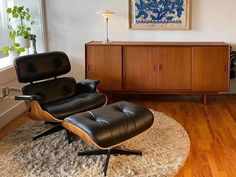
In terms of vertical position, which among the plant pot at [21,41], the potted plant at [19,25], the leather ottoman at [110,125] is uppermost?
the potted plant at [19,25]

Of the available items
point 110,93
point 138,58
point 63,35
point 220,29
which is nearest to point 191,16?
point 220,29

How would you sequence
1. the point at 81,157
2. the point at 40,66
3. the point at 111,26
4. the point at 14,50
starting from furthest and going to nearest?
the point at 111,26, the point at 14,50, the point at 40,66, the point at 81,157

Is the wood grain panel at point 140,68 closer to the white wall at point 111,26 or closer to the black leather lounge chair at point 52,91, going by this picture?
the white wall at point 111,26

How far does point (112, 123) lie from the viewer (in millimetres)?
2461

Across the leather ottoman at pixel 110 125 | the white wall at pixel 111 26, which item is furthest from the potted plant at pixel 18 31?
the leather ottoman at pixel 110 125

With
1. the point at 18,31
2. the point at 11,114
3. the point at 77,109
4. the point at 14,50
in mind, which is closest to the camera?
the point at 77,109

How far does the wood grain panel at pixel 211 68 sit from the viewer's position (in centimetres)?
409

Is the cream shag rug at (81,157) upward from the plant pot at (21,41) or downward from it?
downward

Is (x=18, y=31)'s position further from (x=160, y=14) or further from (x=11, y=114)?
(x=160, y=14)

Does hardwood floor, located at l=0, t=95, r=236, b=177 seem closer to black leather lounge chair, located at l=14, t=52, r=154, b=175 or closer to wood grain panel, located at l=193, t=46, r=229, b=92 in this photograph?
wood grain panel, located at l=193, t=46, r=229, b=92

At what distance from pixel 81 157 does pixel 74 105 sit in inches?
21.0

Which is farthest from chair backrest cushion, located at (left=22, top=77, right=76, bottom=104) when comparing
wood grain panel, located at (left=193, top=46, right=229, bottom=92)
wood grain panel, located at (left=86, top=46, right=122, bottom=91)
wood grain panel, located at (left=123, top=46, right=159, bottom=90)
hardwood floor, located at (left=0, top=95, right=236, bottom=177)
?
wood grain panel, located at (left=193, top=46, right=229, bottom=92)

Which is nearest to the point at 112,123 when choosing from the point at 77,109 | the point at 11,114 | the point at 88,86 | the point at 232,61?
the point at 77,109

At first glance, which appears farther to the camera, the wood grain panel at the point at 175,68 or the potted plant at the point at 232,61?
the potted plant at the point at 232,61
